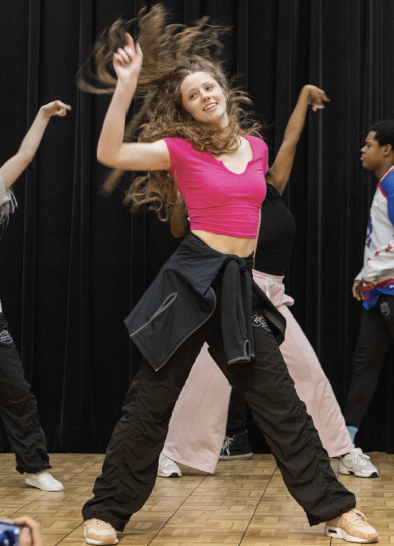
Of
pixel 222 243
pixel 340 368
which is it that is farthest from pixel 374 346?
pixel 222 243

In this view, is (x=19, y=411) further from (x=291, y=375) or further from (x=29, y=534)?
(x=29, y=534)

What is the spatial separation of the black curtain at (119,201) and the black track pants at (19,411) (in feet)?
2.55

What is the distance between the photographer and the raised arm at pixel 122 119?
1808mm

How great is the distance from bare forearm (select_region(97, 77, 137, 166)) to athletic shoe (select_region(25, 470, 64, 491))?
4.79 ft

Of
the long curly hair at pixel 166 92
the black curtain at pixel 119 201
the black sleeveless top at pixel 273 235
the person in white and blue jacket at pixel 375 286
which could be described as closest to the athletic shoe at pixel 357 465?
the person in white and blue jacket at pixel 375 286

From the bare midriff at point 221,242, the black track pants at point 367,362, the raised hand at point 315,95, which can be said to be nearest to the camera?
the bare midriff at point 221,242

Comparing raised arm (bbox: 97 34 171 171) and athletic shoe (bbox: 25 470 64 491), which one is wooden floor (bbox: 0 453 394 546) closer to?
athletic shoe (bbox: 25 470 64 491)

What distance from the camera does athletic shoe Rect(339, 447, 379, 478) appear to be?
2.94 metres

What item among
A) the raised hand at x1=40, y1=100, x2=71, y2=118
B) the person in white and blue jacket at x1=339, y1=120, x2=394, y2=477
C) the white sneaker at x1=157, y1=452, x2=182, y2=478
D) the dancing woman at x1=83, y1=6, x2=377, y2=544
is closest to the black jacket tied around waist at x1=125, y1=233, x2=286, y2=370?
the dancing woman at x1=83, y1=6, x2=377, y2=544

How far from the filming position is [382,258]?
3.11 meters

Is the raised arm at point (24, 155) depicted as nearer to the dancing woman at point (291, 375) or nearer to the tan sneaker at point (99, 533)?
the dancing woman at point (291, 375)

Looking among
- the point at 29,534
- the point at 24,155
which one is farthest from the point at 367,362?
the point at 29,534

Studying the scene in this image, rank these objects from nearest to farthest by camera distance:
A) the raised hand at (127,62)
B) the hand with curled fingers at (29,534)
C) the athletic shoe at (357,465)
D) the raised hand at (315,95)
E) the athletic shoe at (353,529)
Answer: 1. the hand with curled fingers at (29,534)
2. the raised hand at (127,62)
3. the athletic shoe at (353,529)
4. the raised hand at (315,95)
5. the athletic shoe at (357,465)

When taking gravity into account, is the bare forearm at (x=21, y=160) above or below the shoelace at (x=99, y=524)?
above
